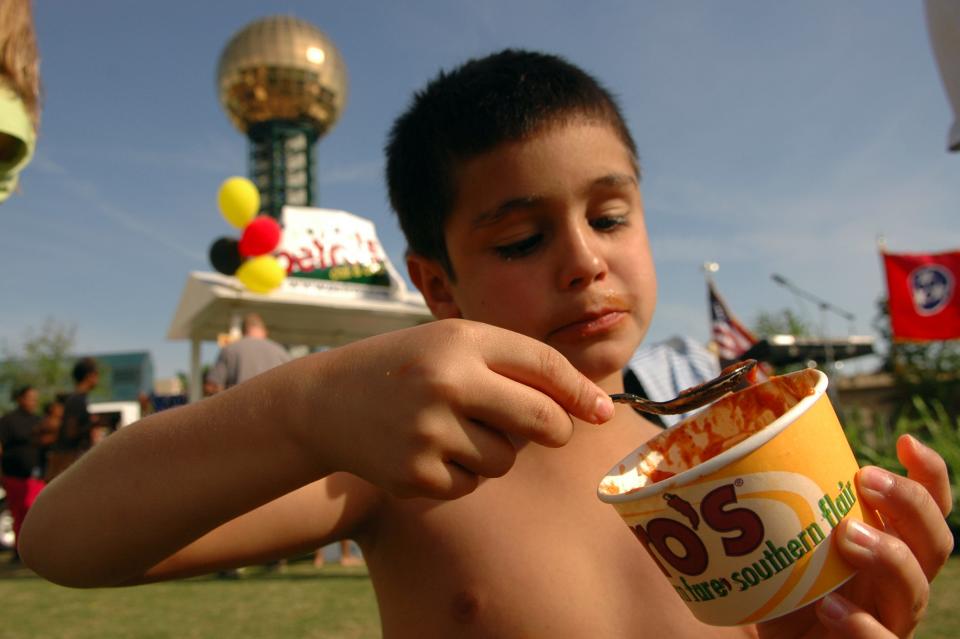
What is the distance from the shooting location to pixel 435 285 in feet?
4.94

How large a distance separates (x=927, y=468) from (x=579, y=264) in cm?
56

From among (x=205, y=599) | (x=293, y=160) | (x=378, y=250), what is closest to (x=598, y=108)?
(x=205, y=599)

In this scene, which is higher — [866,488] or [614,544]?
[866,488]

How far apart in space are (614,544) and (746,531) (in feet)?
1.87

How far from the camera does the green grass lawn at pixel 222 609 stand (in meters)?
3.70

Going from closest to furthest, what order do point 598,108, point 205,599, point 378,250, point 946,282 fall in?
point 598,108
point 205,599
point 946,282
point 378,250

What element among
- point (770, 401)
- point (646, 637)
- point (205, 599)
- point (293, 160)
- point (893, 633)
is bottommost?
point (205, 599)

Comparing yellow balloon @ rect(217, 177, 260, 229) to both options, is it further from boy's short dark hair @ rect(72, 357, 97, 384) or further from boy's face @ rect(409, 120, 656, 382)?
boy's face @ rect(409, 120, 656, 382)

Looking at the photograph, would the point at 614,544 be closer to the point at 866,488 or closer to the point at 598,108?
the point at 866,488

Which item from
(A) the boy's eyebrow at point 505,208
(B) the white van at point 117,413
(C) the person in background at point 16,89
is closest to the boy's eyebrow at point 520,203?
(A) the boy's eyebrow at point 505,208

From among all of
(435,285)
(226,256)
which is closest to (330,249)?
(226,256)

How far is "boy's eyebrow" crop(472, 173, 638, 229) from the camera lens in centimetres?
120

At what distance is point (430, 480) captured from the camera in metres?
0.71

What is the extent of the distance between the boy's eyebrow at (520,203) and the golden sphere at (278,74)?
24608 mm
